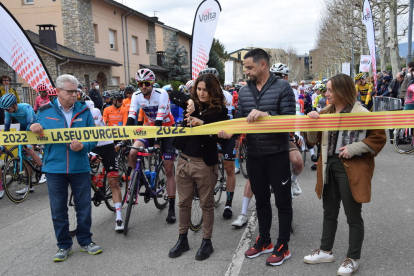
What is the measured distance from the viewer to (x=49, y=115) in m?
4.14

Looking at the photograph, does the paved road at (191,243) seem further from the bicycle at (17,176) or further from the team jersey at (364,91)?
the team jersey at (364,91)

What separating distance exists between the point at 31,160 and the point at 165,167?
12.0ft

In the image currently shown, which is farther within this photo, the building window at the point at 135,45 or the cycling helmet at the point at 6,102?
the building window at the point at 135,45

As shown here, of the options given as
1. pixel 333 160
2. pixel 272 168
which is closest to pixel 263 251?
pixel 272 168

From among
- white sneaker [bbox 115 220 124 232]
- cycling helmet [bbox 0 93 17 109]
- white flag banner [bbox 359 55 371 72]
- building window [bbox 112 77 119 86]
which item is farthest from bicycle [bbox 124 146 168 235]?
building window [bbox 112 77 119 86]

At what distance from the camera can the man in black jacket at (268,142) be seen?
370 centimetres

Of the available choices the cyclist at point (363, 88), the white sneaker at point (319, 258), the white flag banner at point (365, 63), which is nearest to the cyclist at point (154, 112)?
the white sneaker at point (319, 258)

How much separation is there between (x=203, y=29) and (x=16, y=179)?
6517 mm

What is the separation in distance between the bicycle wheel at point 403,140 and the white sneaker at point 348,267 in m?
7.46

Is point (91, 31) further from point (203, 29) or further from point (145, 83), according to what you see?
point (145, 83)

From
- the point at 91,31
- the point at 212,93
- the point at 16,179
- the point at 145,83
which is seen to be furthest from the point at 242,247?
the point at 91,31

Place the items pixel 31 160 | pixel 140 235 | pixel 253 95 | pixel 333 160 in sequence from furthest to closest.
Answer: pixel 31 160, pixel 140 235, pixel 253 95, pixel 333 160

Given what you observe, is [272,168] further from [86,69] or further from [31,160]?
[86,69]

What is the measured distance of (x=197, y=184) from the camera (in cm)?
404
